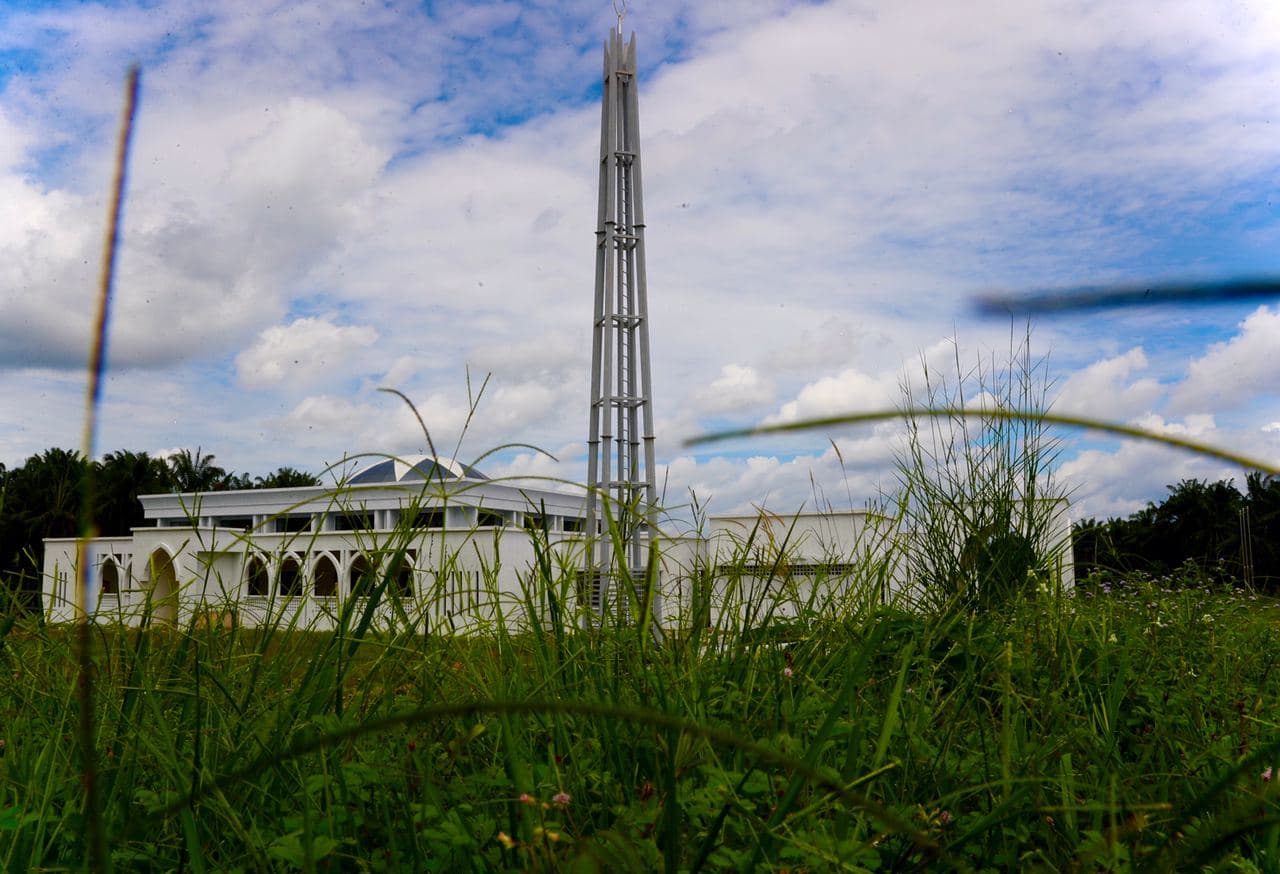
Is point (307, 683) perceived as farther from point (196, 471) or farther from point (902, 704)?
point (196, 471)

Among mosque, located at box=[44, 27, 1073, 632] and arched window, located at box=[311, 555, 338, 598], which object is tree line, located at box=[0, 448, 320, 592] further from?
arched window, located at box=[311, 555, 338, 598]

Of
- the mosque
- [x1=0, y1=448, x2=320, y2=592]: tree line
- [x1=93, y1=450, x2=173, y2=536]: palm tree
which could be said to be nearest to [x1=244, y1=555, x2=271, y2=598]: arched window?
the mosque

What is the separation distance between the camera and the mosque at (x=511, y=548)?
1970 mm

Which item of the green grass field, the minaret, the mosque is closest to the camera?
the green grass field

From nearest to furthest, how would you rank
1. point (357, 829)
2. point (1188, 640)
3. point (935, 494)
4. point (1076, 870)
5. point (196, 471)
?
point (1076, 870) → point (357, 829) → point (1188, 640) → point (935, 494) → point (196, 471)

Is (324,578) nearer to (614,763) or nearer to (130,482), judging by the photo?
(614,763)

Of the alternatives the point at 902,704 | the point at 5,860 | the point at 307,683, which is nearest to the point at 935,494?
the point at 902,704

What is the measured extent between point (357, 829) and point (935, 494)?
287 centimetres

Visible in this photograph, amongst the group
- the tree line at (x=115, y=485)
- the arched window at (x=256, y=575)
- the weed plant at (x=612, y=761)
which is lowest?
the weed plant at (x=612, y=761)

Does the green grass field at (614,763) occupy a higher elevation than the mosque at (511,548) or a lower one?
Answer: lower

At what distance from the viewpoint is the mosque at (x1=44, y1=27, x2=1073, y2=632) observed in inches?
77.5

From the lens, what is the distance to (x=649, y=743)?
171 cm

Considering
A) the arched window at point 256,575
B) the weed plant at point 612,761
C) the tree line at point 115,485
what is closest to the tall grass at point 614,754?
the weed plant at point 612,761

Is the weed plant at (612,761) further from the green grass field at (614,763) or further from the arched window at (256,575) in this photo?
the arched window at (256,575)
